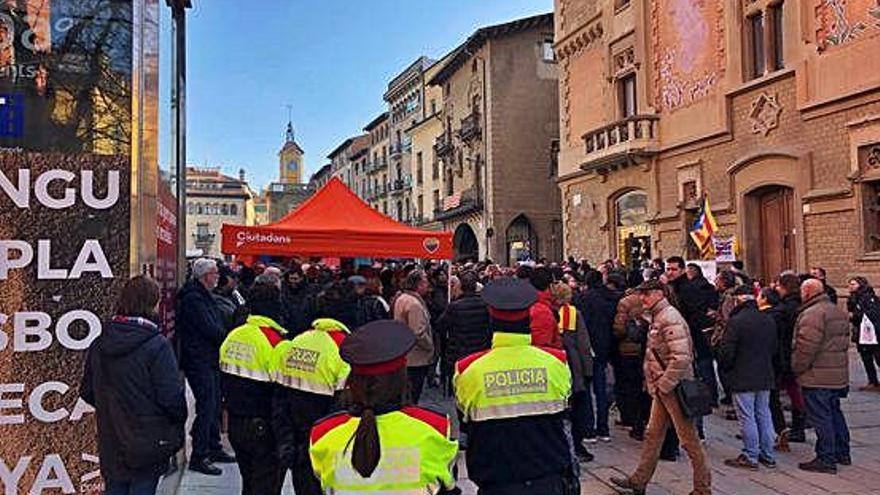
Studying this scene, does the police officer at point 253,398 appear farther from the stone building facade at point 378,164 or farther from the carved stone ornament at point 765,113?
the stone building facade at point 378,164

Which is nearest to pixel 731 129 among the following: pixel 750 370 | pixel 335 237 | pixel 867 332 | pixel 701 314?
pixel 867 332

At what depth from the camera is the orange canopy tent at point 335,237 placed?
10039 millimetres

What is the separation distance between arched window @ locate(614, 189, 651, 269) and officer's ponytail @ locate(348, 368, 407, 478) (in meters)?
20.1

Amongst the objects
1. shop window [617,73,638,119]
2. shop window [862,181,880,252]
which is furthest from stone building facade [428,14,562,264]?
shop window [862,181,880,252]

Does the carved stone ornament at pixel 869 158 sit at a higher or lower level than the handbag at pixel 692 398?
higher

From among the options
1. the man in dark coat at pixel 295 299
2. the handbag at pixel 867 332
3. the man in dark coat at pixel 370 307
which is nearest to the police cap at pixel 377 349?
the man in dark coat at pixel 295 299

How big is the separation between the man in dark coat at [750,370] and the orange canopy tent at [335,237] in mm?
4405

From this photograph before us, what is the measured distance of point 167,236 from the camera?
7.17 meters

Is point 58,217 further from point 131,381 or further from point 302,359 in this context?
point 302,359

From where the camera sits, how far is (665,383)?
20.2 feet

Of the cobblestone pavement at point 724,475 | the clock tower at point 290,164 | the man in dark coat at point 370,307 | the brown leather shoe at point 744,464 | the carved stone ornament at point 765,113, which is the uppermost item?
the clock tower at point 290,164

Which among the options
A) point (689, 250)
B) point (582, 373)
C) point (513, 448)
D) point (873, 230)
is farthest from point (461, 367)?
point (689, 250)

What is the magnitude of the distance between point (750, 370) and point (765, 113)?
11758mm

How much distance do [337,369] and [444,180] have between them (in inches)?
1731
